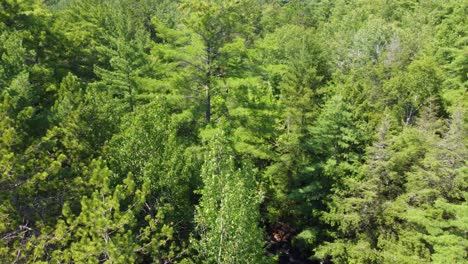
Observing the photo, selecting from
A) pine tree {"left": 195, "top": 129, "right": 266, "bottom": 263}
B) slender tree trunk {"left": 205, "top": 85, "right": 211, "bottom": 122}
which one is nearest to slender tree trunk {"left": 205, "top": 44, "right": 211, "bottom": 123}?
slender tree trunk {"left": 205, "top": 85, "right": 211, "bottom": 122}

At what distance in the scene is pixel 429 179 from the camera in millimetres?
17812

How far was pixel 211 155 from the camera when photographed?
11438 mm

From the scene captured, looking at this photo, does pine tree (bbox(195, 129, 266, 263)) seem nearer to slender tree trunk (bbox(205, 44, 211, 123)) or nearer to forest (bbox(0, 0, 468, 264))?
forest (bbox(0, 0, 468, 264))

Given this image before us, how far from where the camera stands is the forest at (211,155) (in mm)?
10578

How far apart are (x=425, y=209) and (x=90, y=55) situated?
25.2 metres

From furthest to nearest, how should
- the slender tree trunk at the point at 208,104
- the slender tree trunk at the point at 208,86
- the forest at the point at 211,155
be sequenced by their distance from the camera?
the slender tree trunk at the point at 208,104
the slender tree trunk at the point at 208,86
the forest at the point at 211,155

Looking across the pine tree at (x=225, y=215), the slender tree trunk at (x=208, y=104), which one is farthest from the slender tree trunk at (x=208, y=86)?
the pine tree at (x=225, y=215)

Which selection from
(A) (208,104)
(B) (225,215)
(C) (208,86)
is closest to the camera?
(B) (225,215)

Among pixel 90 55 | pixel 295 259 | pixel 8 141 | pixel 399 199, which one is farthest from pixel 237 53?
pixel 90 55

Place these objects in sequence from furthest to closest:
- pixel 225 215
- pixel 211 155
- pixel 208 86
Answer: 1. pixel 208 86
2. pixel 211 155
3. pixel 225 215

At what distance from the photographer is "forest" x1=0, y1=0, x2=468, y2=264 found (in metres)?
10.6

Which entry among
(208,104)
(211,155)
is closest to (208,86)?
(208,104)

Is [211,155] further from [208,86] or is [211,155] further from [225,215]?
[208,86]

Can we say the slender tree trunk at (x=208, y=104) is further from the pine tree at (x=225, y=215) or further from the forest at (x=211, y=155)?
the pine tree at (x=225, y=215)
